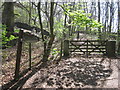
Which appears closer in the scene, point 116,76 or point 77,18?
point 116,76

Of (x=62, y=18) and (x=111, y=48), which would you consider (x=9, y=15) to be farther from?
(x=111, y=48)

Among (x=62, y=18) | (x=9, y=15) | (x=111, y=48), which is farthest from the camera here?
(x=62, y=18)

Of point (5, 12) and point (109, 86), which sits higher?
point (5, 12)

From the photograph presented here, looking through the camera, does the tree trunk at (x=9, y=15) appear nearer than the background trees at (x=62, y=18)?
No

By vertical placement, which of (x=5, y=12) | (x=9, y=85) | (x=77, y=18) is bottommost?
(x=9, y=85)

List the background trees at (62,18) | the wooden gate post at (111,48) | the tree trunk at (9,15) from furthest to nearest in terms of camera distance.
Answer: the tree trunk at (9,15)
the wooden gate post at (111,48)
the background trees at (62,18)

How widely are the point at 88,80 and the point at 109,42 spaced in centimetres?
560

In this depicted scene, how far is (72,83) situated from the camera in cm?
378

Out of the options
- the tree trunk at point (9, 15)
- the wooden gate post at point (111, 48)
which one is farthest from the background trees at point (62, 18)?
the wooden gate post at point (111, 48)

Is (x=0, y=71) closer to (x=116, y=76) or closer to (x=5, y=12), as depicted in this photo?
(x=116, y=76)

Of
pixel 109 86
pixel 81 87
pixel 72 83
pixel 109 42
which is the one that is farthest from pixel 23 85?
pixel 109 42

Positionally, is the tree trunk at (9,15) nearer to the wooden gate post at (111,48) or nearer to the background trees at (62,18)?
the background trees at (62,18)

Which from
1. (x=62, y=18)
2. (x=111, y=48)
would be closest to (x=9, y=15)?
(x=62, y=18)

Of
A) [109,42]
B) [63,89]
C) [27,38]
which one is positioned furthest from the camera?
[109,42]
